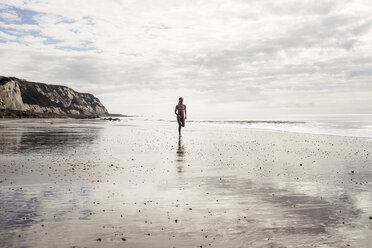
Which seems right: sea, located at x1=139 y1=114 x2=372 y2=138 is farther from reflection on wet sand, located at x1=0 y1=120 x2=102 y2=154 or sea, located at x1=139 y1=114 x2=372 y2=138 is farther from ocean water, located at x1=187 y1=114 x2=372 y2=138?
reflection on wet sand, located at x1=0 y1=120 x2=102 y2=154

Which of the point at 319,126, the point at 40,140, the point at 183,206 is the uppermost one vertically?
the point at 319,126

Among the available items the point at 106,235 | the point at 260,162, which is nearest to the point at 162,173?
the point at 260,162

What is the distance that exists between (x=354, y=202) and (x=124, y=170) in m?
7.80

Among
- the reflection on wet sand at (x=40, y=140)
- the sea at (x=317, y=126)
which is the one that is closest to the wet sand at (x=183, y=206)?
the reflection on wet sand at (x=40, y=140)

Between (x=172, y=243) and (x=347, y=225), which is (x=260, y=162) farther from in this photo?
(x=172, y=243)

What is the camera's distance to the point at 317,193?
8.39 m

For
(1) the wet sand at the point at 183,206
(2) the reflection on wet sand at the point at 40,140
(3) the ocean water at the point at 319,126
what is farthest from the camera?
(3) the ocean water at the point at 319,126

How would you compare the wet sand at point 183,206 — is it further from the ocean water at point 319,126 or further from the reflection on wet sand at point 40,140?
the ocean water at point 319,126

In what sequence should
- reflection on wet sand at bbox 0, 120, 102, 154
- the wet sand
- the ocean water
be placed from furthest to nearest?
the ocean water → reflection on wet sand at bbox 0, 120, 102, 154 → the wet sand

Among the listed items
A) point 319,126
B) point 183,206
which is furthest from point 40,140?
point 319,126

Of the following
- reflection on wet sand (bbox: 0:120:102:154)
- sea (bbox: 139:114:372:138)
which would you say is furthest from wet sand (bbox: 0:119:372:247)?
sea (bbox: 139:114:372:138)

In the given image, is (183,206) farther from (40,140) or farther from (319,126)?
(319,126)

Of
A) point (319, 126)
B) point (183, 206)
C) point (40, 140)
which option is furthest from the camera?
point (319, 126)

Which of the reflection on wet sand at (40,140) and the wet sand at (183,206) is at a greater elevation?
the reflection on wet sand at (40,140)
